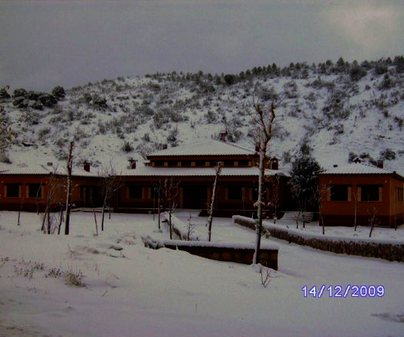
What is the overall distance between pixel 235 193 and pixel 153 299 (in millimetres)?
30115

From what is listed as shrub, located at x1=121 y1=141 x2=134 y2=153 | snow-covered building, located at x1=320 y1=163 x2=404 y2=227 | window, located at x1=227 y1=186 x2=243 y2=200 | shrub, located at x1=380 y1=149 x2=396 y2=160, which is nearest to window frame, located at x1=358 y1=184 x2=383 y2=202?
snow-covered building, located at x1=320 y1=163 x2=404 y2=227

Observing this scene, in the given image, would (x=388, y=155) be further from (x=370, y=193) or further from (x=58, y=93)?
(x=58, y=93)

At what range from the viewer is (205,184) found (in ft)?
126

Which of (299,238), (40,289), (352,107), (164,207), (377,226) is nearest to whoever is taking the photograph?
(40,289)

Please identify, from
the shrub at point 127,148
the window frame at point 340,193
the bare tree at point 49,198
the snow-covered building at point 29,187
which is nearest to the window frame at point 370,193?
the window frame at point 340,193

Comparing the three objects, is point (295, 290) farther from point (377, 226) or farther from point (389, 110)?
point (389, 110)

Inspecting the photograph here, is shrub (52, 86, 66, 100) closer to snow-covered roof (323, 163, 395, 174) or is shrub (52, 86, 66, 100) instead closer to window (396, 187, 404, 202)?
snow-covered roof (323, 163, 395, 174)

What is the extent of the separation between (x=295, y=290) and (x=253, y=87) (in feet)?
232

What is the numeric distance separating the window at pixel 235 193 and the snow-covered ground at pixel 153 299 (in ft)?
77.7

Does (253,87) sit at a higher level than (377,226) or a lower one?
higher

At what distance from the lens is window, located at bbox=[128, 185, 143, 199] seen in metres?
39.7

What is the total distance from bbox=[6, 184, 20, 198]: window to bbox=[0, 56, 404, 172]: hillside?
24.9 feet

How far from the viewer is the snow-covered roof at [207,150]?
127 ft

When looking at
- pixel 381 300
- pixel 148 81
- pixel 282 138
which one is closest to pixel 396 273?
pixel 381 300
